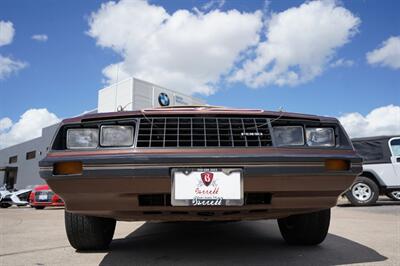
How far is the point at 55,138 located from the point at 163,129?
71cm

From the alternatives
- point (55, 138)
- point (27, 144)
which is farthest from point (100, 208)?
point (27, 144)

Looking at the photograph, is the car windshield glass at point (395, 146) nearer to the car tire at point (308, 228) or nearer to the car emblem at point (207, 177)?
the car tire at point (308, 228)

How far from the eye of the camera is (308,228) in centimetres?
295

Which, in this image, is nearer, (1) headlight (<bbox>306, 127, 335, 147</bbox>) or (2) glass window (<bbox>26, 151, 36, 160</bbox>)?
(1) headlight (<bbox>306, 127, 335, 147</bbox>)

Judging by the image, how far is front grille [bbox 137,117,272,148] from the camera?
223 cm

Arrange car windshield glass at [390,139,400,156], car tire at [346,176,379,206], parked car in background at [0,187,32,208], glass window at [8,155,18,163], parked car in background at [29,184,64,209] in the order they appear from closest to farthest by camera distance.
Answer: car tire at [346,176,379,206] → car windshield glass at [390,139,400,156] → parked car in background at [29,184,64,209] → parked car in background at [0,187,32,208] → glass window at [8,155,18,163]

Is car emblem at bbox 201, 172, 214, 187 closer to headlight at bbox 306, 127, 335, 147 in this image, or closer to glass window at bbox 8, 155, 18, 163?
headlight at bbox 306, 127, 335, 147

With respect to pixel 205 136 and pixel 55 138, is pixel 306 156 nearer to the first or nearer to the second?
pixel 205 136

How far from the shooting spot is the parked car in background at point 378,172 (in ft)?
25.8

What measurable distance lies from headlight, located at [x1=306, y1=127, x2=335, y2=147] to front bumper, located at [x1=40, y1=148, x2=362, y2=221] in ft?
0.54

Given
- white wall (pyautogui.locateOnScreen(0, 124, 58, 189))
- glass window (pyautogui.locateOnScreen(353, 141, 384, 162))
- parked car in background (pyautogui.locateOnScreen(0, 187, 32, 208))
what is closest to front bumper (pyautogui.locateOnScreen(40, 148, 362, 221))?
glass window (pyautogui.locateOnScreen(353, 141, 384, 162))

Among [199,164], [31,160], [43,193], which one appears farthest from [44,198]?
[31,160]


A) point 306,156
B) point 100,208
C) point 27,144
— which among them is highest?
point 27,144

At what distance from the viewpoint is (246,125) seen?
2.34 m
